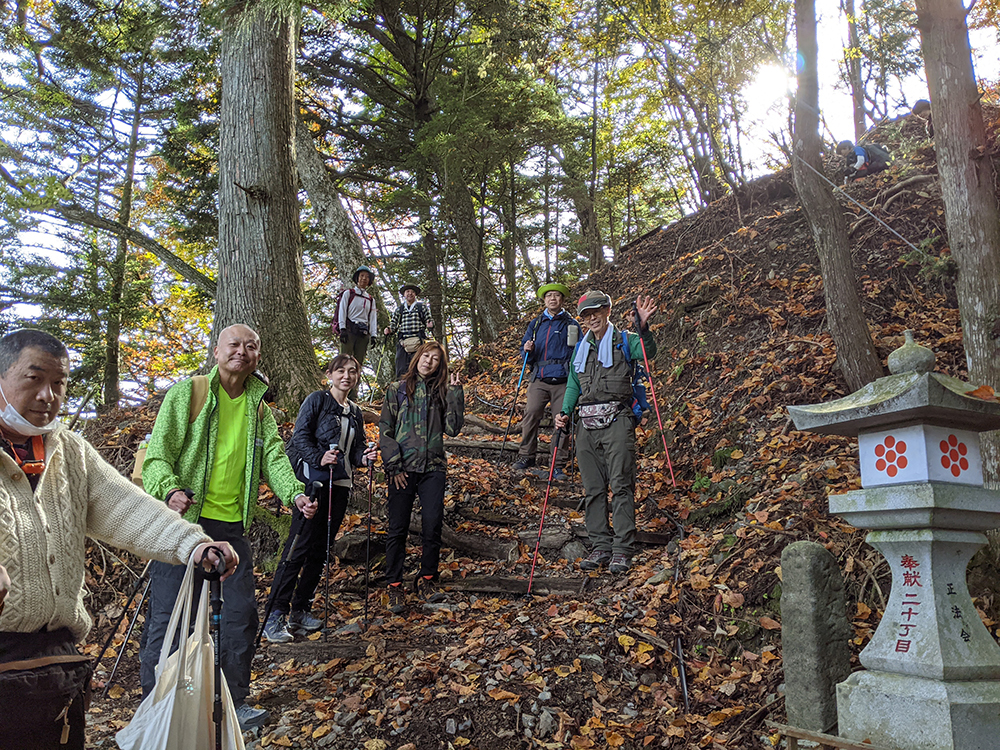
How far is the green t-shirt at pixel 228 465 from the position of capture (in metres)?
3.86

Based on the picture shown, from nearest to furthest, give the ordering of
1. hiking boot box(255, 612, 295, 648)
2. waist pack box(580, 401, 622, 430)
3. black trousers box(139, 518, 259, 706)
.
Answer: black trousers box(139, 518, 259, 706) → hiking boot box(255, 612, 295, 648) → waist pack box(580, 401, 622, 430)

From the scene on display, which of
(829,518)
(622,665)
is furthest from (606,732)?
(829,518)

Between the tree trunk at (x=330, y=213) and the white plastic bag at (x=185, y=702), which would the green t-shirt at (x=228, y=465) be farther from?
the tree trunk at (x=330, y=213)

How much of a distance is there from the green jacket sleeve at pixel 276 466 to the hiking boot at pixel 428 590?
2.32 m

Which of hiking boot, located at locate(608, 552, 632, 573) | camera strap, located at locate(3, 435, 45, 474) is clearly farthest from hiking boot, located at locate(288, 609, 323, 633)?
camera strap, located at locate(3, 435, 45, 474)

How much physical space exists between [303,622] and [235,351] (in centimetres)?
260

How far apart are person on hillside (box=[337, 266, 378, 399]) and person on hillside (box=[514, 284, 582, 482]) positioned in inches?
103

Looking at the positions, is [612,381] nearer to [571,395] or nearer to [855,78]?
[571,395]

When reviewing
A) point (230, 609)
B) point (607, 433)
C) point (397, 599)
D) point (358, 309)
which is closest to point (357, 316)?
point (358, 309)

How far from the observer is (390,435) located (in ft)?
20.2

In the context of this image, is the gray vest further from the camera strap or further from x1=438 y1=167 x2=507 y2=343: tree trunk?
x1=438 y1=167 x2=507 y2=343: tree trunk

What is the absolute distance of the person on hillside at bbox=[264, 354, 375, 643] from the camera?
5289mm

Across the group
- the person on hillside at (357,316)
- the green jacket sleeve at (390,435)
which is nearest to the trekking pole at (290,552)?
the green jacket sleeve at (390,435)

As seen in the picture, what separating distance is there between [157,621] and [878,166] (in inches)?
503
